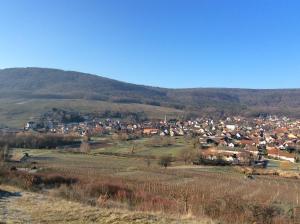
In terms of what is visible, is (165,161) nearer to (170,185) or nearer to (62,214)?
(170,185)

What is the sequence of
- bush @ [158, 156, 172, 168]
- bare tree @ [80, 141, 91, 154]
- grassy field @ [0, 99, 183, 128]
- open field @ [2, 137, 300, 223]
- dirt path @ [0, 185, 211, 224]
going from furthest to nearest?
grassy field @ [0, 99, 183, 128] → bare tree @ [80, 141, 91, 154] → bush @ [158, 156, 172, 168] → open field @ [2, 137, 300, 223] → dirt path @ [0, 185, 211, 224]

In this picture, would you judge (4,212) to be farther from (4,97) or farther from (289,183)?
(4,97)

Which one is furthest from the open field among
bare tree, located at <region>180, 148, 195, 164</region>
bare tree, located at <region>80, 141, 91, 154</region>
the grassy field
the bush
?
the grassy field

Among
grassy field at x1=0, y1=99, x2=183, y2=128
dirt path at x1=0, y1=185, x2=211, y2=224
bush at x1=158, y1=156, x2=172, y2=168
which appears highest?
grassy field at x1=0, y1=99, x2=183, y2=128

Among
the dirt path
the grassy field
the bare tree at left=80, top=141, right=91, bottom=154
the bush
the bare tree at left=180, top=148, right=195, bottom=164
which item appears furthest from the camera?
the grassy field

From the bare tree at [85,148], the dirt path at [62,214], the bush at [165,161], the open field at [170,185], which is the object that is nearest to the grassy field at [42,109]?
the bare tree at [85,148]

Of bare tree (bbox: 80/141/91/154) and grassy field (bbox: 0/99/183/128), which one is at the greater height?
grassy field (bbox: 0/99/183/128)

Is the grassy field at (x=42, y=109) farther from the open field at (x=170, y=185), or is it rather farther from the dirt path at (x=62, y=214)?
the dirt path at (x=62, y=214)

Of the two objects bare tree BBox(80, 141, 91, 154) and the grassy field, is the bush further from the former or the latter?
the grassy field

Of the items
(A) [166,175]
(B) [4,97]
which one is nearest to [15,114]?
(B) [4,97]

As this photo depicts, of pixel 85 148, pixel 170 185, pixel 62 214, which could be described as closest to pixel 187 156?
pixel 85 148
